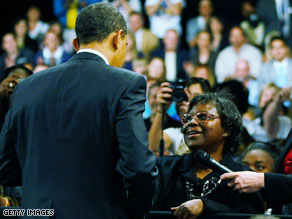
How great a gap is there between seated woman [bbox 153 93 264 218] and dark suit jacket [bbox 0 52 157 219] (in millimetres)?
433

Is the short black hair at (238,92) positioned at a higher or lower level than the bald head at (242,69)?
lower

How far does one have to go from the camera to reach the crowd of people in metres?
2.86

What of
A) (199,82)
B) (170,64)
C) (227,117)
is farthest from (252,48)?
(227,117)

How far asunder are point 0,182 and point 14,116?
31 cm

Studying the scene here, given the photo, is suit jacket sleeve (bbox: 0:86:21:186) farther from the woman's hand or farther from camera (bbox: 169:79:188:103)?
camera (bbox: 169:79:188:103)

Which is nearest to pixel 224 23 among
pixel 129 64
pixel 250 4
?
pixel 250 4

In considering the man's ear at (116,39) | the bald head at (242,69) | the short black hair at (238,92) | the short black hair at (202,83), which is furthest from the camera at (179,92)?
the bald head at (242,69)

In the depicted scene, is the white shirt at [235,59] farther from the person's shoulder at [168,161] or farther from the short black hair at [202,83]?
the person's shoulder at [168,161]

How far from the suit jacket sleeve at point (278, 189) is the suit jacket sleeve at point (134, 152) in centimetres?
63

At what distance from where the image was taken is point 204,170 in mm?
2943

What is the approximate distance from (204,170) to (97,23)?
1.04m

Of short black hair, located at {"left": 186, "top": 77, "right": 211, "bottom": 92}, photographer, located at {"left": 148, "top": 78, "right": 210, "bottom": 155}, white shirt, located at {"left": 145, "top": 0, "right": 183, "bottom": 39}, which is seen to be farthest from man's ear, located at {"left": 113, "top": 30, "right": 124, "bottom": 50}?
white shirt, located at {"left": 145, "top": 0, "right": 183, "bottom": 39}

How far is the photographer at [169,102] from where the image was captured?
161 inches

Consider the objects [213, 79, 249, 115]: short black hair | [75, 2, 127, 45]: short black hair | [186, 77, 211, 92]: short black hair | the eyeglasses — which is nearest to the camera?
[75, 2, 127, 45]: short black hair
